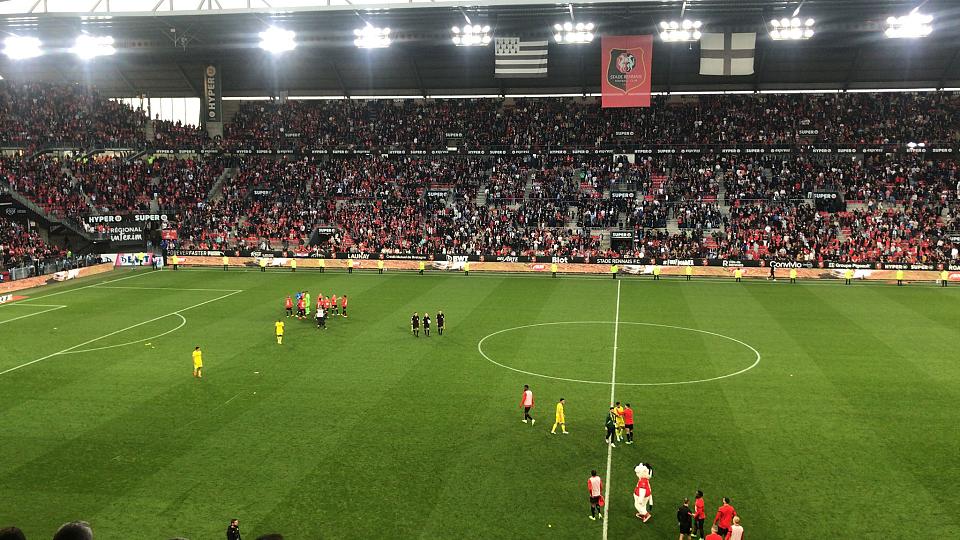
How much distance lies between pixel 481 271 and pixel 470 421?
107 ft

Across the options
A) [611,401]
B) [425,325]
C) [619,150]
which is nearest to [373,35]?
[619,150]

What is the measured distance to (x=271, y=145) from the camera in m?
69.4

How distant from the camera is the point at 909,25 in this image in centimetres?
4866

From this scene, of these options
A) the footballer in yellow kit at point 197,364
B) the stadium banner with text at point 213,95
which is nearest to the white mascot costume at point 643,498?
the footballer in yellow kit at point 197,364

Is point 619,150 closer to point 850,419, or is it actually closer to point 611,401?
point 611,401

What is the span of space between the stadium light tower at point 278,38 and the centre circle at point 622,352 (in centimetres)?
3179

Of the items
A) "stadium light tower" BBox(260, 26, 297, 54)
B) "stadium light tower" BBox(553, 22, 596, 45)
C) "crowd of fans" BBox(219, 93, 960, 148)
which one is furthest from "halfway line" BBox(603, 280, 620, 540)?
"stadium light tower" BBox(260, 26, 297, 54)

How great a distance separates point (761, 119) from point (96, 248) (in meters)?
57.2

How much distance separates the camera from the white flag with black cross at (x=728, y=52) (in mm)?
47344

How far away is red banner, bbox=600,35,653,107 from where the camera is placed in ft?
165

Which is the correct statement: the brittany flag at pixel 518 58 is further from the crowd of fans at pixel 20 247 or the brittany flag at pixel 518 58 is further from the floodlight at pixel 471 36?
the crowd of fans at pixel 20 247

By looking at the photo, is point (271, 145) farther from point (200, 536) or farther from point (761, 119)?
point (200, 536)

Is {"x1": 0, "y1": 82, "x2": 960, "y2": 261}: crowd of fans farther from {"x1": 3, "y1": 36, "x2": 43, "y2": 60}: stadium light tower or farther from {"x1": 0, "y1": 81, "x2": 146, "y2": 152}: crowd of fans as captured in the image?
{"x1": 3, "y1": 36, "x2": 43, "y2": 60}: stadium light tower

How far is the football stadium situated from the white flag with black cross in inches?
7.4
